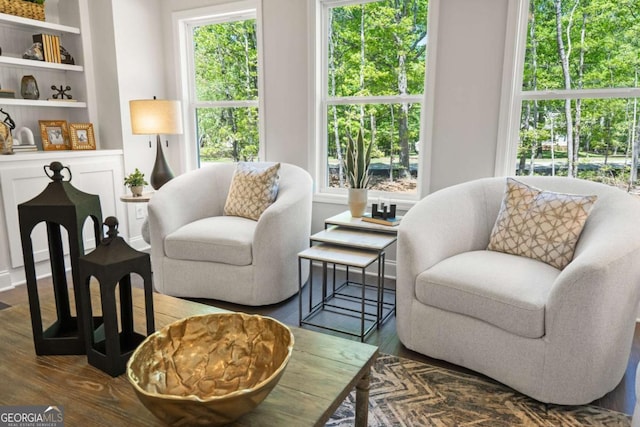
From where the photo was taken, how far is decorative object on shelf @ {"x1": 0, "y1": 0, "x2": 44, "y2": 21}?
A: 312 cm

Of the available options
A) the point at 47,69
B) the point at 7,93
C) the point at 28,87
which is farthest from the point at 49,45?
the point at 7,93

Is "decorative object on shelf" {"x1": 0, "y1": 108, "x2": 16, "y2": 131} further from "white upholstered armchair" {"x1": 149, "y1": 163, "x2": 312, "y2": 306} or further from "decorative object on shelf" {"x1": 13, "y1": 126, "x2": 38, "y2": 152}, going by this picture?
"white upholstered armchair" {"x1": 149, "y1": 163, "x2": 312, "y2": 306}

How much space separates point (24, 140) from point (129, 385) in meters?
2.99

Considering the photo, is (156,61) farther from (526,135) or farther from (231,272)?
(526,135)

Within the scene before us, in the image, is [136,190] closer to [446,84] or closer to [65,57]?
[65,57]

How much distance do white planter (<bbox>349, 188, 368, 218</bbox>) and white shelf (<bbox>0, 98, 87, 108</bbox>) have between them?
249 centimetres

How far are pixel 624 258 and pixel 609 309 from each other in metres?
0.20

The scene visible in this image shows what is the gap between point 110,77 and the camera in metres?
3.65

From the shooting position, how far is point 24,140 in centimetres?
332

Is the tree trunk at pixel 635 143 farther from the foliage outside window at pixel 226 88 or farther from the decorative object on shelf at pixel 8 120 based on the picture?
the decorative object on shelf at pixel 8 120

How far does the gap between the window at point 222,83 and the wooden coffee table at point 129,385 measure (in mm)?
2585

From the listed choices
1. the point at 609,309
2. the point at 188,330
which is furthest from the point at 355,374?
the point at 609,309

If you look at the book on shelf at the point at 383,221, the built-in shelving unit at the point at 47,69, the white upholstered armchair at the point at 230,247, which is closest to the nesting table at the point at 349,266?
the book on shelf at the point at 383,221

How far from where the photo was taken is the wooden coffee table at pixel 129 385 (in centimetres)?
102
